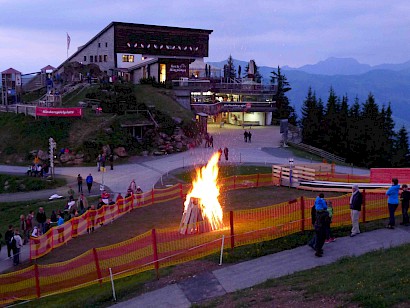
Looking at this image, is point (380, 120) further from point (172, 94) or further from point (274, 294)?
point (274, 294)

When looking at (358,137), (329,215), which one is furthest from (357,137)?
(329,215)

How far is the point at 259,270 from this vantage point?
1320cm

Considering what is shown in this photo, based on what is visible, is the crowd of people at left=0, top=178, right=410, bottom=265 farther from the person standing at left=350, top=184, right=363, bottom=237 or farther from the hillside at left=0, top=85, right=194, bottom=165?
the hillside at left=0, top=85, right=194, bottom=165

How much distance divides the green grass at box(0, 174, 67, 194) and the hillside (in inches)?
236

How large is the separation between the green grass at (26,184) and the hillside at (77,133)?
600cm

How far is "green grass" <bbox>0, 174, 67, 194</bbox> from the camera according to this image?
113ft

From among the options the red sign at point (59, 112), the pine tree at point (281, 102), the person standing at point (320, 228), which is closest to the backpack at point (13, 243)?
the person standing at point (320, 228)

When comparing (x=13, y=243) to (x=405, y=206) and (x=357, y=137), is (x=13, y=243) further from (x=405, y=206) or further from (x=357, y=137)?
(x=357, y=137)

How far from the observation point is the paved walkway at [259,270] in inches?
470

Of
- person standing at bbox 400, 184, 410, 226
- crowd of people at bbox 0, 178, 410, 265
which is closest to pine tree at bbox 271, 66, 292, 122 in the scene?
crowd of people at bbox 0, 178, 410, 265

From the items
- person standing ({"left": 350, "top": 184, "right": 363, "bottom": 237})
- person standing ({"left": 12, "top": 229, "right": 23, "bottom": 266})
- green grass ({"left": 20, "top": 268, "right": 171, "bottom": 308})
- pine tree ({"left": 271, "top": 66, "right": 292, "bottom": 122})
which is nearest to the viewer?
green grass ({"left": 20, "top": 268, "right": 171, "bottom": 308})

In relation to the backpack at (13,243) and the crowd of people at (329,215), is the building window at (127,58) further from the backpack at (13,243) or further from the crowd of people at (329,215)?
the crowd of people at (329,215)

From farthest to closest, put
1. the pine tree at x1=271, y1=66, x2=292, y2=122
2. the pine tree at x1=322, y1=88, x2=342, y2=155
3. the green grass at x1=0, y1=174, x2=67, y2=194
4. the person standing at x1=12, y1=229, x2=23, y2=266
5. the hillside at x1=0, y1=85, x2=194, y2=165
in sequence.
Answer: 1. the pine tree at x1=271, y1=66, x2=292, y2=122
2. the pine tree at x1=322, y1=88, x2=342, y2=155
3. the hillside at x1=0, y1=85, x2=194, y2=165
4. the green grass at x1=0, y1=174, x2=67, y2=194
5. the person standing at x1=12, y1=229, x2=23, y2=266

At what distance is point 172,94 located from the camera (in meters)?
62.0
